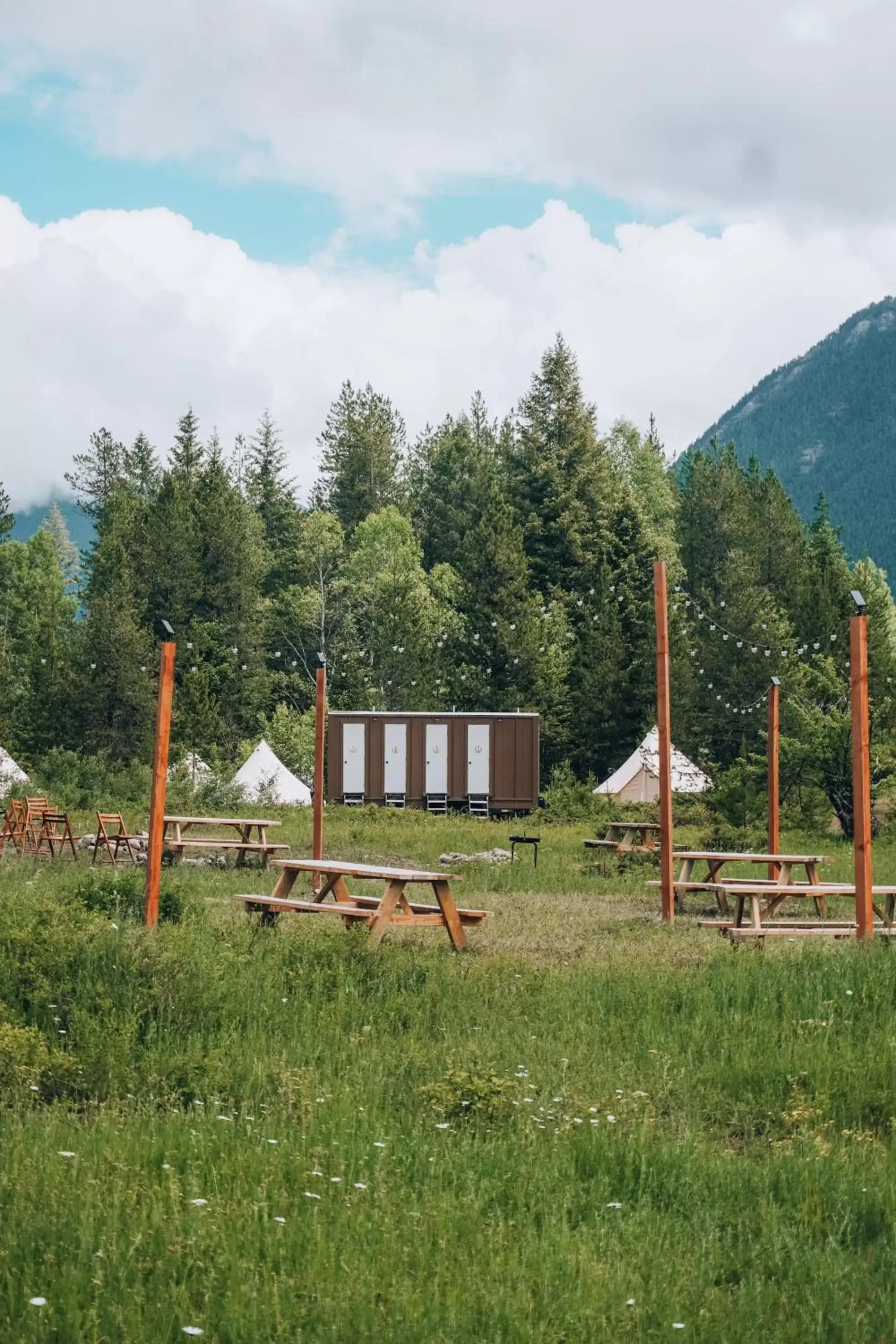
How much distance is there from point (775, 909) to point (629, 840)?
26.0 feet

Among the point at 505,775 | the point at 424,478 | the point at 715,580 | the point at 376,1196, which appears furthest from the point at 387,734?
the point at 376,1196

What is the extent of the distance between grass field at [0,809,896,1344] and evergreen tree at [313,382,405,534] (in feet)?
Result: 187

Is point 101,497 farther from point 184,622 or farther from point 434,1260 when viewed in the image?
point 434,1260

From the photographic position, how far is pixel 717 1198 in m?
5.77

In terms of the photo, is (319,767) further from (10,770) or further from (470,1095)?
(10,770)

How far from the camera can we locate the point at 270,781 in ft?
118

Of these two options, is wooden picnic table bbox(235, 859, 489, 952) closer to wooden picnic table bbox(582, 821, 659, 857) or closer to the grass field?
the grass field

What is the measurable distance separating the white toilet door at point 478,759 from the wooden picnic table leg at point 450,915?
28194 millimetres

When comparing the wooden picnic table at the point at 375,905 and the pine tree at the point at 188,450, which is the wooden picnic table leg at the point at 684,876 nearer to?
the wooden picnic table at the point at 375,905

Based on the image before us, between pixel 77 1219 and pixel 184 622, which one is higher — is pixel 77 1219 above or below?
below

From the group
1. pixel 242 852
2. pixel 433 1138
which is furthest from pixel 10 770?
pixel 433 1138

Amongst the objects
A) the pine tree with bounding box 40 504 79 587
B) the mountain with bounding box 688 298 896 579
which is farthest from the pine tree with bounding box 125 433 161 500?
the mountain with bounding box 688 298 896 579

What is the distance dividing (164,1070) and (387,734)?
108ft

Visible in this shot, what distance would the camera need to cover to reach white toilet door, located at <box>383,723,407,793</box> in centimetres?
3997
